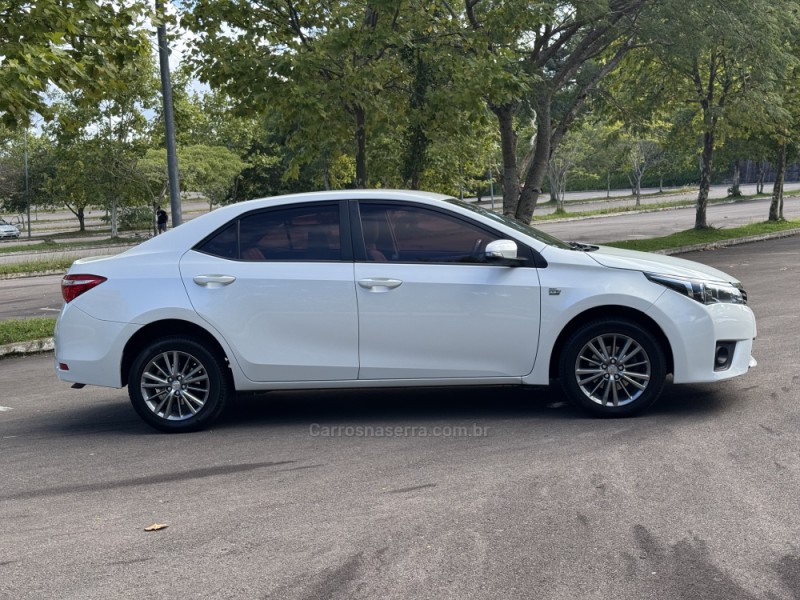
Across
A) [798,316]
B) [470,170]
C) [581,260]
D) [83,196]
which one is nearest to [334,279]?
[581,260]

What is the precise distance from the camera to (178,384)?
708cm

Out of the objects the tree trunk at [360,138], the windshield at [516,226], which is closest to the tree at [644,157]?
the tree trunk at [360,138]

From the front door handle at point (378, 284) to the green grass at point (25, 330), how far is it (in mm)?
6695

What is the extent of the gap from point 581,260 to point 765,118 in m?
19.8

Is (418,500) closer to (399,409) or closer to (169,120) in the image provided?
(399,409)

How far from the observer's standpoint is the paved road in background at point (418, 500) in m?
4.23

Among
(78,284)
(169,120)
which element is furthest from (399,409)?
(169,120)

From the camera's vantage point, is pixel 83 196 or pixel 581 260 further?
pixel 83 196

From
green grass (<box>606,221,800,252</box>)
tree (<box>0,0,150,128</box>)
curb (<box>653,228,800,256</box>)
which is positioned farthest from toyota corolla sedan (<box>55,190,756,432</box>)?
A: curb (<box>653,228,800,256</box>)

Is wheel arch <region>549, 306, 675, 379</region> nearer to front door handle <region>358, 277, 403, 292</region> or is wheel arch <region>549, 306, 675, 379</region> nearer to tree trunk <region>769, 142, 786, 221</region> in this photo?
front door handle <region>358, 277, 403, 292</region>

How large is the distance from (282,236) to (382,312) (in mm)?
970

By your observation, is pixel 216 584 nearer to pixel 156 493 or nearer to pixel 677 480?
pixel 156 493

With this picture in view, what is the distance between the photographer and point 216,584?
→ 4254 millimetres

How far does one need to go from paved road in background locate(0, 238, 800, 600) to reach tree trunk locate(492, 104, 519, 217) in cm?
1300
